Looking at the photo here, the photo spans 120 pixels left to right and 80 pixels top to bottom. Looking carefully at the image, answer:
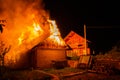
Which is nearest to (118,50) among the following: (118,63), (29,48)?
(118,63)

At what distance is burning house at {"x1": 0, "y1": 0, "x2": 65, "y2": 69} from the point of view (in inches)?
1072

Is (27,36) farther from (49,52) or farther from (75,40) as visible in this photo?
(75,40)

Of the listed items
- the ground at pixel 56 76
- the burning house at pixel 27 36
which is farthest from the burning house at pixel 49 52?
the ground at pixel 56 76

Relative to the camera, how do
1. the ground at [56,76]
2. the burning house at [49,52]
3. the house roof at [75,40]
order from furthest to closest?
the house roof at [75,40]
the burning house at [49,52]
the ground at [56,76]

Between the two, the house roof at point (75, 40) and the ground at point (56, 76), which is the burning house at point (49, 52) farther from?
the house roof at point (75, 40)

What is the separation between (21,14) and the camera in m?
38.7

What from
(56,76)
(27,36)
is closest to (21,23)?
(27,36)

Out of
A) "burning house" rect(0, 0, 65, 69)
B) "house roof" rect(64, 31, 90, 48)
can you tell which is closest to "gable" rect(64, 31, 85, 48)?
"house roof" rect(64, 31, 90, 48)

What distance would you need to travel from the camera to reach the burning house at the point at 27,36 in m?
27.2

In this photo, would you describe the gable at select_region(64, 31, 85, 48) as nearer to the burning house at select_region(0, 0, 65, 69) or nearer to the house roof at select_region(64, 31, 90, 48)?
the house roof at select_region(64, 31, 90, 48)

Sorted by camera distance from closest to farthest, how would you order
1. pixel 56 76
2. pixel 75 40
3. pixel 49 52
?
pixel 56 76 → pixel 49 52 → pixel 75 40

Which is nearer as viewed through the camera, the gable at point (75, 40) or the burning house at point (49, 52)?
the burning house at point (49, 52)

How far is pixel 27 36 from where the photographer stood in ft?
106

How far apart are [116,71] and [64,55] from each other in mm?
10376
